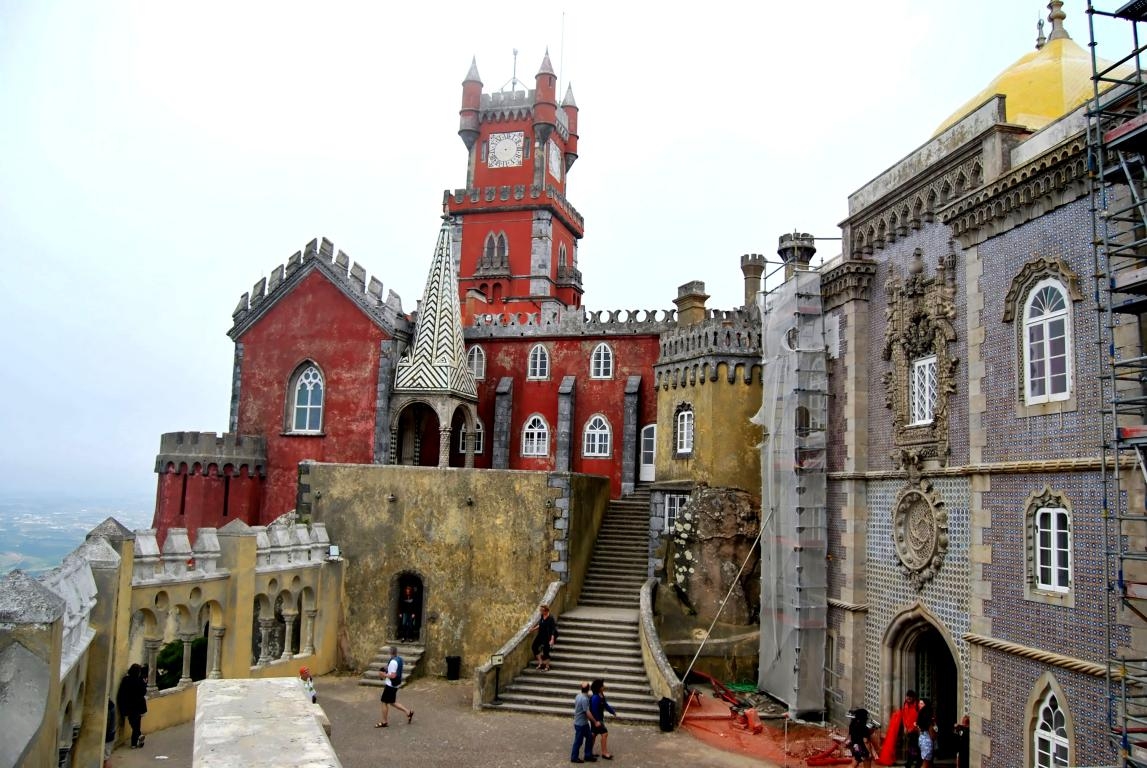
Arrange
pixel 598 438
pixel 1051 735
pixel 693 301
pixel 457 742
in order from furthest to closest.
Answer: pixel 598 438 < pixel 693 301 < pixel 457 742 < pixel 1051 735

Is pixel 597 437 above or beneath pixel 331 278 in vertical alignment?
beneath

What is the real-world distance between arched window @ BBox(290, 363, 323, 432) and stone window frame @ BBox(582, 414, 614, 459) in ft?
28.8

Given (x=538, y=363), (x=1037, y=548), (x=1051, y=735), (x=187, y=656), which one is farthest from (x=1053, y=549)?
(x=538, y=363)

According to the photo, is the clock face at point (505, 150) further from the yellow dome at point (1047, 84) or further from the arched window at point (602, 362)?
the yellow dome at point (1047, 84)

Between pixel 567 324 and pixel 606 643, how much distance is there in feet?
45.0

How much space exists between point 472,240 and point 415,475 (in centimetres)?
2362

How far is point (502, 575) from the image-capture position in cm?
2272

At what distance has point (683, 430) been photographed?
2511cm

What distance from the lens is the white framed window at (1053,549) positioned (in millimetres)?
12445

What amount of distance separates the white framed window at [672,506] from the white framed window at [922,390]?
323 inches

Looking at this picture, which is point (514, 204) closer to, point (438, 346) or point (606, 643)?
point (438, 346)

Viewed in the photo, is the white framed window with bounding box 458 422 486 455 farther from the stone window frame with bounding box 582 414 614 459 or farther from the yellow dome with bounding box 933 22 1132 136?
the yellow dome with bounding box 933 22 1132 136

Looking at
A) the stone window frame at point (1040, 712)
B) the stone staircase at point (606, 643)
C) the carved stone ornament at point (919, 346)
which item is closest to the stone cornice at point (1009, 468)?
the carved stone ornament at point (919, 346)

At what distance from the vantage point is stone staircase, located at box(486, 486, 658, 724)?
19.0 metres
